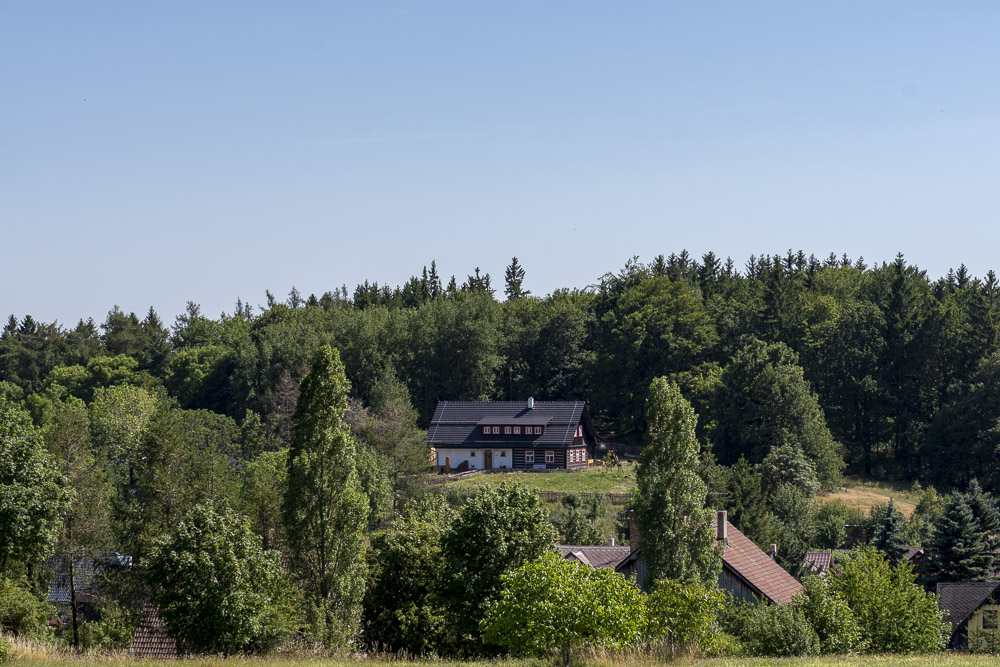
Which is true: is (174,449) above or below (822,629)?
above

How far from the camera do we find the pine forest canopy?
8569cm

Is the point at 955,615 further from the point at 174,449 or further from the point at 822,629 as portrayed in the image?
the point at 174,449

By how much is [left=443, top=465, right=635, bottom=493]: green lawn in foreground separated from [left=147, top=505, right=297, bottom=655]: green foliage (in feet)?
159

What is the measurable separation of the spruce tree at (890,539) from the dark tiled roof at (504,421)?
35418 mm

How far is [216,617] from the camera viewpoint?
27.3m

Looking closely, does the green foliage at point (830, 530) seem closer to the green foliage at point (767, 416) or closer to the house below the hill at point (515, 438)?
the green foliage at point (767, 416)

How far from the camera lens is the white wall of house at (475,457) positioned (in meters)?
90.8

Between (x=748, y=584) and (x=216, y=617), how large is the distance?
21695 millimetres

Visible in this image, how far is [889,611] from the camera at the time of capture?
121 ft

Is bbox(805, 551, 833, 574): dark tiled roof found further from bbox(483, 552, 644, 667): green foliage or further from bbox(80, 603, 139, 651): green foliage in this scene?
bbox(483, 552, 644, 667): green foliage

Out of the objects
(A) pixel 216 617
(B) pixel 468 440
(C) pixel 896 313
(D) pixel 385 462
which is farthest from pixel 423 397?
(A) pixel 216 617

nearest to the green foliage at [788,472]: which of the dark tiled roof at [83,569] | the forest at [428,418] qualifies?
the forest at [428,418]

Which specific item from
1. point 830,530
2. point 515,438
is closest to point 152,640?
point 830,530

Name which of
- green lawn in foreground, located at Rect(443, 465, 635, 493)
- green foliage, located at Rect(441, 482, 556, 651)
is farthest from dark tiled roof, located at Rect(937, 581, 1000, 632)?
green lawn in foreground, located at Rect(443, 465, 635, 493)
